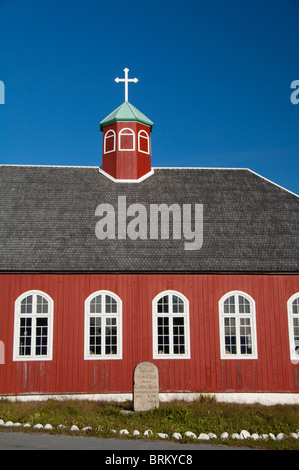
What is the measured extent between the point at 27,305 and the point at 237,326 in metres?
7.65

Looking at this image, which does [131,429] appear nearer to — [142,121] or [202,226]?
[202,226]

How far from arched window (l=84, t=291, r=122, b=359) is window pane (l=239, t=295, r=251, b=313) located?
176 inches

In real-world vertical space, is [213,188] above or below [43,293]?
above

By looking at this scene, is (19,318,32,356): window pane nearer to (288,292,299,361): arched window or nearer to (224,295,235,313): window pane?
(224,295,235,313): window pane

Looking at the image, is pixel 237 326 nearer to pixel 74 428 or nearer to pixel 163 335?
pixel 163 335

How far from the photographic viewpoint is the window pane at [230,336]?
17797 millimetres

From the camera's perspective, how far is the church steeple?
875 inches

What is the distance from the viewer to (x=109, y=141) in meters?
23.2

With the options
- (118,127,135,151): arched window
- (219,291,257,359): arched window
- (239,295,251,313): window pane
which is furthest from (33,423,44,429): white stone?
(118,127,135,151): arched window
